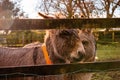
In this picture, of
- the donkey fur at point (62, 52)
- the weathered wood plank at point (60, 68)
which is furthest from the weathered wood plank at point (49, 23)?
the donkey fur at point (62, 52)

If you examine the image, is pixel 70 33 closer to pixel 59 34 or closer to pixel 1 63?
pixel 59 34

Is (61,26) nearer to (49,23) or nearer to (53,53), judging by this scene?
(49,23)

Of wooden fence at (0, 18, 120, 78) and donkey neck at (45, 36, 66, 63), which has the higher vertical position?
wooden fence at (0, 18, 120, 78)

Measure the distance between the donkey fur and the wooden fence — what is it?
85 cm

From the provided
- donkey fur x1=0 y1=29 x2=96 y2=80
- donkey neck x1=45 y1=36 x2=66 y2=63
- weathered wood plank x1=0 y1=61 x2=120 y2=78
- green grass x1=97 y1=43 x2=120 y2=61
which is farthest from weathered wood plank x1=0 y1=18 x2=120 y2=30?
green grass x1=97 y1=43 x2=120 y2=61

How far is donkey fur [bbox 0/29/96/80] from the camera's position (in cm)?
460

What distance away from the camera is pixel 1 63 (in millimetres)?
5102

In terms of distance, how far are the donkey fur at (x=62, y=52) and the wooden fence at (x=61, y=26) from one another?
850 millimetres

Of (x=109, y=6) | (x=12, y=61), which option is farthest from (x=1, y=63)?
(x=109, y=6)

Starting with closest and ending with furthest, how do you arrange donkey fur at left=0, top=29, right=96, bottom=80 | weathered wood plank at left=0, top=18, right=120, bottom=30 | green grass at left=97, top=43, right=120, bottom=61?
weathered wood plank at left=0, top=18, right=120, bottom=30 → donkey fur at left=0, top=29, right=96, bottom=80 → green grass at left=97, top=43, right=120, bottom=61

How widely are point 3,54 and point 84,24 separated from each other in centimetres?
199

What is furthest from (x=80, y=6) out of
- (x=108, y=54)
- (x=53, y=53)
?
(x=53, y=53)

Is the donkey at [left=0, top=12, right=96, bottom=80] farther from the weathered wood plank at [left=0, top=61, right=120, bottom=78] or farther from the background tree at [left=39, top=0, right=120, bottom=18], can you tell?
the background tree at [left=39, top=0, right=120, bottom=18]

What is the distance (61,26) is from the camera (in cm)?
363
